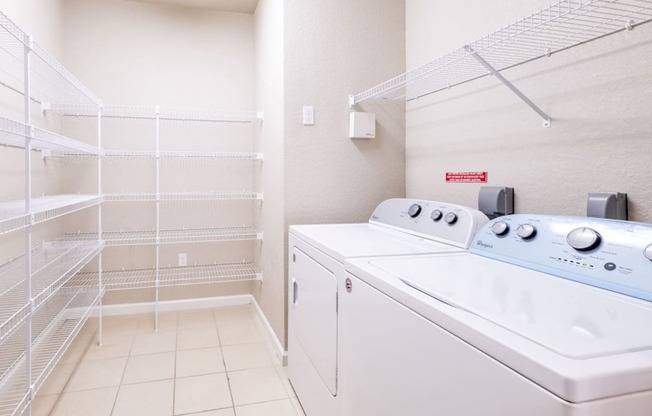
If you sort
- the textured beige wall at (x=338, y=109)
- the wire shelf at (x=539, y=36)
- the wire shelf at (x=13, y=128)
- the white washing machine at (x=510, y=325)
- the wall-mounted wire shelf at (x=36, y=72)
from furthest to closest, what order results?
the textured beige wall at (x=338, y=109), the wall-mounted wire shelf at (x=36, y=72), the wire shelf at (x=13, y=128), the wire shelf at (x=539, y=36), the white washing machine at (x=510, y=325)

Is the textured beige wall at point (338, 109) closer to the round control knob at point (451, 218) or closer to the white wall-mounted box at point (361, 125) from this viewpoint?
the white wall-mounted box at point (361, 125)

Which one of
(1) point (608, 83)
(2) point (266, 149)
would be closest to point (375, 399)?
(1) point (608, 83)

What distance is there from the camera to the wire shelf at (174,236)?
300 cm

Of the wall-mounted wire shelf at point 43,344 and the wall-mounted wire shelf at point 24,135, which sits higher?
the wall-mounted wire shelf at point 24,135

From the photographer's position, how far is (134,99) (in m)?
3.10

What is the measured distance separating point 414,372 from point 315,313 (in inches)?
31.6

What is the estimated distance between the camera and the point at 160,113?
121 inches

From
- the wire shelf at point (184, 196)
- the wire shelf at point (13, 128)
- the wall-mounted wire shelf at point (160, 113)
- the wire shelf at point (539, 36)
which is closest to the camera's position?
the wire shelf at point (539, 36)

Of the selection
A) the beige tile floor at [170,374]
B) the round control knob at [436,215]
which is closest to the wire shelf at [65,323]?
the beige tile floor at [170,374]

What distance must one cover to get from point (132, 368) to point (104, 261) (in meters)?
1.15

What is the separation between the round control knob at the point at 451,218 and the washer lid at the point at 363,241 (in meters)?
0.10

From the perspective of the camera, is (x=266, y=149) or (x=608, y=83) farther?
(x=266, y=149)

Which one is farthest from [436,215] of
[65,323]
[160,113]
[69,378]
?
[65,323]

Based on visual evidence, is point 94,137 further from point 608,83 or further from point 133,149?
point 608,83
